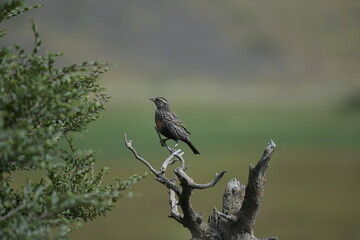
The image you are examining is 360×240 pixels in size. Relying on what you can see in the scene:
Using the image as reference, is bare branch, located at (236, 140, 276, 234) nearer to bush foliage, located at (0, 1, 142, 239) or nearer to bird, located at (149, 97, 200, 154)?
bird, located at (149, 97, 200, 154)

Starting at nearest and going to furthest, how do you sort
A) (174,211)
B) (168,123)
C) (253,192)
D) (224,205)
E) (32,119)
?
(32,119) → (253,192) → (174,211) → (224,205) → (168,123)

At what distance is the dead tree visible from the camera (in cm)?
653

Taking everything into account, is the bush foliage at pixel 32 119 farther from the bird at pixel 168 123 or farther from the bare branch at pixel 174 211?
the bird at pixel 168 123

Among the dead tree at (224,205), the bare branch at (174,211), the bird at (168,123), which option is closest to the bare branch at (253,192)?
the dead tree at (224,205)

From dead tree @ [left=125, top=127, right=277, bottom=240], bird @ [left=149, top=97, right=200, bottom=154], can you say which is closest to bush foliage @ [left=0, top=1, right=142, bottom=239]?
dead tree @ [left=125, top=127, right=277, bottom=240]

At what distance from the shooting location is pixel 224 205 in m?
7.51

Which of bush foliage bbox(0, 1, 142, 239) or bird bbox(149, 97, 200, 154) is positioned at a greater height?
bird bbox(149, 97, 200, 154)

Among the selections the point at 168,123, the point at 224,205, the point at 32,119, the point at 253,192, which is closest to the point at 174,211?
the point at 224,205

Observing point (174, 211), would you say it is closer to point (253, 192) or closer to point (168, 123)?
point (253, 192)

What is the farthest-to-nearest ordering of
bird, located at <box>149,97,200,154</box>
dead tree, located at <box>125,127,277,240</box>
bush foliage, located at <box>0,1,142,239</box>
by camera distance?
1. bird, located at <box>149,97,200,154</box>
2. dead tree, located at <box>125,127,277,240</box>
3. bush foliage, located at <box>0,1,142,239</box>

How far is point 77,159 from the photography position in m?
6.84

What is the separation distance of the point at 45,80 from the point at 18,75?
241mm

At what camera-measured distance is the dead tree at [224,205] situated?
6531mm

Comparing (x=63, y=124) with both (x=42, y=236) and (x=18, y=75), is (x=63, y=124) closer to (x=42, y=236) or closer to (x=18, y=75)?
(x=18, y=75)
